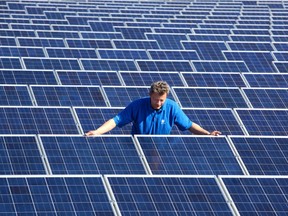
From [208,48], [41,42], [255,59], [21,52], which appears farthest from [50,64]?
[208,48]

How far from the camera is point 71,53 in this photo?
31047 millimetres

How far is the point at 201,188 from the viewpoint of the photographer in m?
14.3

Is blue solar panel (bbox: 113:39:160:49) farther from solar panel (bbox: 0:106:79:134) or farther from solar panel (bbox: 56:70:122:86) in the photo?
solar panel (bbox: 0:106:79:134)

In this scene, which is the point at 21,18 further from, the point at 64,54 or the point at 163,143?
the point at 163,143

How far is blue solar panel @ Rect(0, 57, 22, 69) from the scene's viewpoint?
2722 cm

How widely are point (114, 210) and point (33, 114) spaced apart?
5873 mm

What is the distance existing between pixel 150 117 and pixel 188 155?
126 centimetres

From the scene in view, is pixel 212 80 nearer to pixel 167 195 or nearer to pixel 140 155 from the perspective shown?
pixel 140 155

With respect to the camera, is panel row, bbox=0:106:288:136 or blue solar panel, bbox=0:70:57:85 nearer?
panel row, bbox=0:106:288:136

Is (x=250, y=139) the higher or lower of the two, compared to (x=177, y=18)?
lower

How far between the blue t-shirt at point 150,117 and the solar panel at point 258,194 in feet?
9.42

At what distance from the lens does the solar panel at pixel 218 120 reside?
19938mm

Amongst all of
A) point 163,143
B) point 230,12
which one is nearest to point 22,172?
point 163,143

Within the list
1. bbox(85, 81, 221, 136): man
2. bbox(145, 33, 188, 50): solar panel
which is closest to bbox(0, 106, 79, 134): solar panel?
bbox(85, 81, 221, 136): man
